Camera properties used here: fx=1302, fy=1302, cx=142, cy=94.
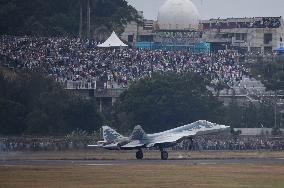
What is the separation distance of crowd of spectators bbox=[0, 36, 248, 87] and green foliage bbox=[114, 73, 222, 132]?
8.28m

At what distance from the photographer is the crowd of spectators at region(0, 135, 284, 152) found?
422 feet

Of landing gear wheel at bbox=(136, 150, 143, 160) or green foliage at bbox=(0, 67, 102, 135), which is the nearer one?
landing gear wheel at bbox=(136, 150, 143, 160)

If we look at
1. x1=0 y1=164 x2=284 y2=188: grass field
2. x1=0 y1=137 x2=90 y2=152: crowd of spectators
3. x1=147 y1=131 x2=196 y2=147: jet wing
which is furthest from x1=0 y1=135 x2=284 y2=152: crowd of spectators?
x1=0 y1=164 x2=284 y2=188: grass field

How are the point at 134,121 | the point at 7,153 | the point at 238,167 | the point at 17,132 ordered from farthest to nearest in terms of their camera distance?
1. the point at 134,121
2. the point at 17,132
3. the point at 7,153
4. the point at 238,167

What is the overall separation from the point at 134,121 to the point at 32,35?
129 ft

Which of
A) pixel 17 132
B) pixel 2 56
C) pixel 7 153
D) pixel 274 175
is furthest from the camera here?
pixel 2 56

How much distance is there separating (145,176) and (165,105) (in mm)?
59308

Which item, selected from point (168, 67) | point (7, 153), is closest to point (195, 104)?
point (168, 67)

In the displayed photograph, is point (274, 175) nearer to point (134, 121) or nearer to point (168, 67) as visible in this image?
point (134, 121)

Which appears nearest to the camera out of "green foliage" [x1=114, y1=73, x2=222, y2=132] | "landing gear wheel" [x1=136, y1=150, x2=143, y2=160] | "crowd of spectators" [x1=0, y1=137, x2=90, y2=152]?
"landing gear wheel" [x1=136, y1=150, x2=143, y2=160]

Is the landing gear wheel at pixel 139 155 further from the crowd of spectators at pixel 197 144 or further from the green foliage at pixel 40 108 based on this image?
the green foliage at pixel 40 108

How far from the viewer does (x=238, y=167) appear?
107 metres

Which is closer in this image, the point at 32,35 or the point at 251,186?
the point at 251,186

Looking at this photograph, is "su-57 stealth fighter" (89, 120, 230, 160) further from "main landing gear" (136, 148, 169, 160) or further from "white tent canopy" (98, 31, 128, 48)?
"white tent canopy" (98, 31, 128, 48)
